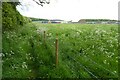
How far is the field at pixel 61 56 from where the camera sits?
1972 cm

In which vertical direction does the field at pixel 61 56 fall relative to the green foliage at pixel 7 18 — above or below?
below

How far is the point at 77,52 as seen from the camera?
2536 centimetres

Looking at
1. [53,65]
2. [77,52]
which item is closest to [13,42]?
[77,52]

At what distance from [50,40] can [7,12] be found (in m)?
4.60

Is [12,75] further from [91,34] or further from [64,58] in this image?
[91,34]

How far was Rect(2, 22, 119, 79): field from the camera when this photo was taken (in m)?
19.7

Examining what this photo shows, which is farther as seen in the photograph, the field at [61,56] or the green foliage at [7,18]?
the green foliage at [7,18]

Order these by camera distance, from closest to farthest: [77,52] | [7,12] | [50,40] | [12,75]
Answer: [12,75]
[77,52]
[7,12]
[50,40]

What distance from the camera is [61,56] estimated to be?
23125mm

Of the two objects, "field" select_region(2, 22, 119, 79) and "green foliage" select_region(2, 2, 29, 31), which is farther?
"green foliage" select_region(2, 2, 29, 31)

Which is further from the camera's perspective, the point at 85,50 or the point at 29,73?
the point at 85,50

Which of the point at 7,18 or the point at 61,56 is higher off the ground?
the point at 7,18

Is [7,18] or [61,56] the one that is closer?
[61,56]

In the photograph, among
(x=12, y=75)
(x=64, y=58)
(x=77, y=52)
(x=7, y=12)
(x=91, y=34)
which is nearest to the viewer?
(x=12, y=75)
